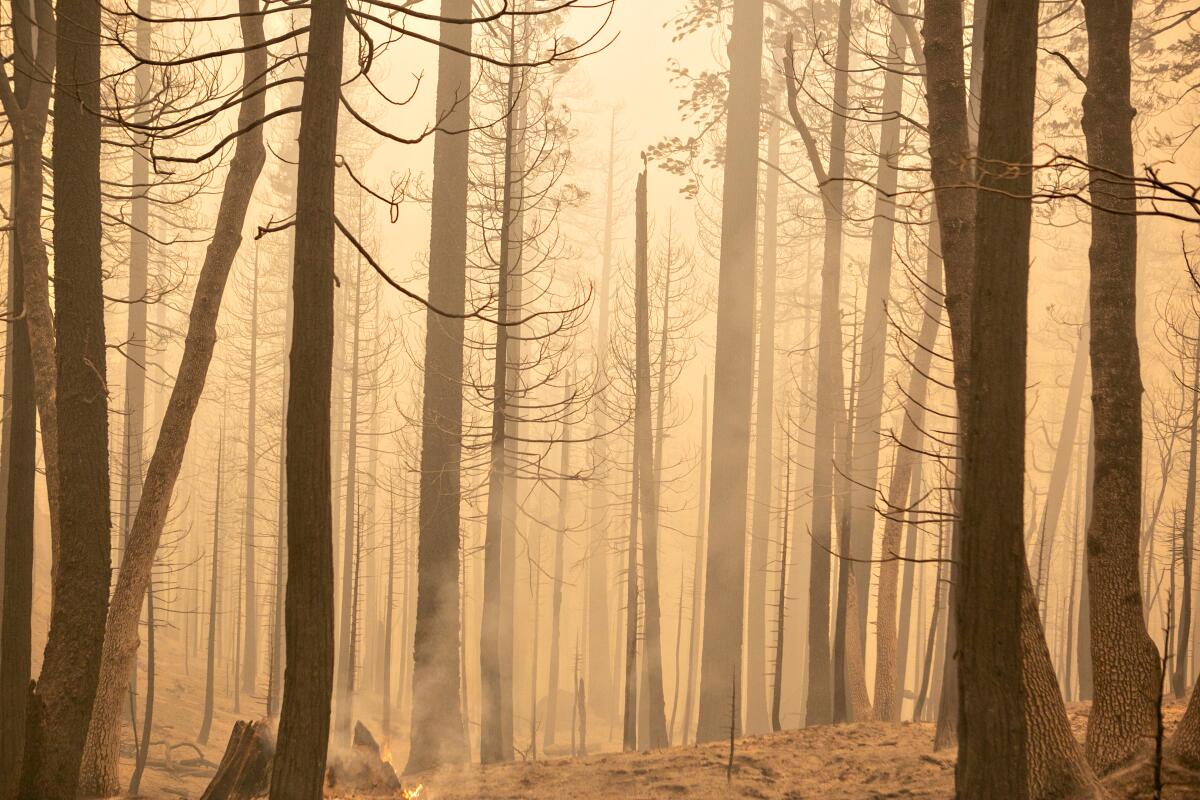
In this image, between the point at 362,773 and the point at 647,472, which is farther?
the point at 647,472

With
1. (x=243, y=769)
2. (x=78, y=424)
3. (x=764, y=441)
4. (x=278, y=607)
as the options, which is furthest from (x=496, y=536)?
(x=764, y=441)

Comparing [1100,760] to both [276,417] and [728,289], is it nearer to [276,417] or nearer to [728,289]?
[728,289]

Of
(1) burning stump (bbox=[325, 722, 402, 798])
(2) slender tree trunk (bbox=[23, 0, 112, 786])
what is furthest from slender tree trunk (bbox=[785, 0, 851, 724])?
(2) slender tree trunk (bbox=[23, 0, 112, 786])

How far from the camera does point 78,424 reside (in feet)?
23.1

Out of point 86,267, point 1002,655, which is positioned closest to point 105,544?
point 86,267

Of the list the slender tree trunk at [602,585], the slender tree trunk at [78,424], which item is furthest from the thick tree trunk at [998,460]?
the slender tree trunk at [602,585]

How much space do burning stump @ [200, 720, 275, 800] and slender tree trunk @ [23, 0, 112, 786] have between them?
3.97 feet

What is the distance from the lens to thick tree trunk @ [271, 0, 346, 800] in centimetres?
546

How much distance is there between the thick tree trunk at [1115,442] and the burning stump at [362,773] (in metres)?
5.94

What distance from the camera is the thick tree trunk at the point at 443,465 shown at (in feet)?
36.5

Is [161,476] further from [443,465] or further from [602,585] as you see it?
[602,585]

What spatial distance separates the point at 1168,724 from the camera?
793 cm

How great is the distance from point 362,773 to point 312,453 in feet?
13.8

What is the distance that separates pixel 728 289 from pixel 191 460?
3325 centimetres
